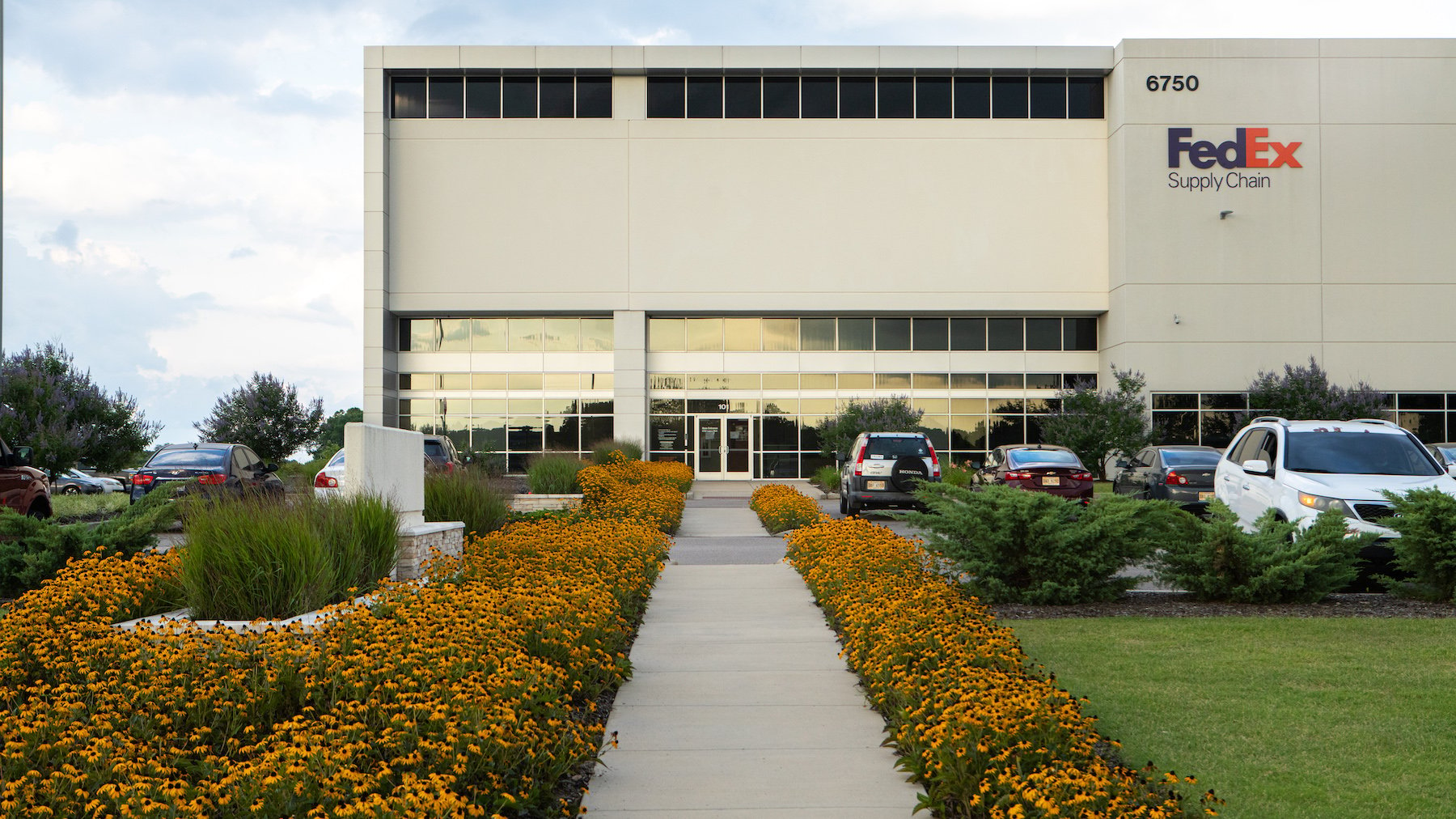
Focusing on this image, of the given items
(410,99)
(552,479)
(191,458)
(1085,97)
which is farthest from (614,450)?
(1085,97)

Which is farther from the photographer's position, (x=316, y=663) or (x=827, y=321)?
(x=827, y=321)

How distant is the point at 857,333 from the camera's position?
4534 centimetres

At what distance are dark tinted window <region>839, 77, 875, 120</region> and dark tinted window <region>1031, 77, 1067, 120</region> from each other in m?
6.39

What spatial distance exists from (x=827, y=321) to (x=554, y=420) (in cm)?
1183

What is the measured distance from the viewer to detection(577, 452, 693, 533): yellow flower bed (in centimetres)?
1773

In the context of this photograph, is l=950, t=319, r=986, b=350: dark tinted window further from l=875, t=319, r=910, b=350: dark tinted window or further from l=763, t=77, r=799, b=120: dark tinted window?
l=763, t=77, r=799, b=120: dark tinted window

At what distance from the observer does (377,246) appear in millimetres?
43438

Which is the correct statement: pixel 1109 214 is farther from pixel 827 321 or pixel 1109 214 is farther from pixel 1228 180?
pixel 827 321

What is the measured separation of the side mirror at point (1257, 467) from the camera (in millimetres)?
12969

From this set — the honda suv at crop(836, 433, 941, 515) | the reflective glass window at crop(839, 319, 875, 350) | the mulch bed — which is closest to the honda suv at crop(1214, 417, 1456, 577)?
the mulch bed

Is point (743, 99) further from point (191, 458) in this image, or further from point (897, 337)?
point (191, 458)

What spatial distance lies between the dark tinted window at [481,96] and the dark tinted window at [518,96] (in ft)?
0.83

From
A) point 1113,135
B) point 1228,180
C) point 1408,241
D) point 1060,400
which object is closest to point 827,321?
point 1060,400

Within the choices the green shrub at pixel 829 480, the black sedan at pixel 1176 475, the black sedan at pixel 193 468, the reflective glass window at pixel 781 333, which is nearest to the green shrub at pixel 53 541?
the black sedan at pixel 193 468
